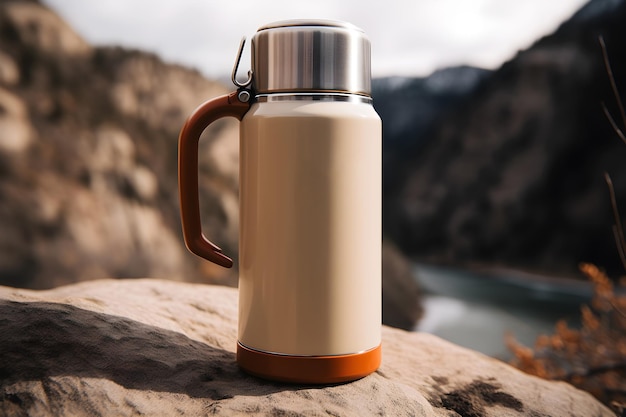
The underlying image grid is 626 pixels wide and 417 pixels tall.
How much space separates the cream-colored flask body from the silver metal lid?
37 mm

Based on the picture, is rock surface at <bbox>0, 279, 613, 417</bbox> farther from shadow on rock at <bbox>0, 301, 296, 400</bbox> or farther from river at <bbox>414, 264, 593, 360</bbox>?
river at <bbox>414, 264, 593, 360</bbox>

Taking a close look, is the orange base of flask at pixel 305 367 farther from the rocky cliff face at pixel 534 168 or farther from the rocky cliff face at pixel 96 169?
the rocky cliff face at pixel 534 168

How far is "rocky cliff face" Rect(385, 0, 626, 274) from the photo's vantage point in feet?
23.8

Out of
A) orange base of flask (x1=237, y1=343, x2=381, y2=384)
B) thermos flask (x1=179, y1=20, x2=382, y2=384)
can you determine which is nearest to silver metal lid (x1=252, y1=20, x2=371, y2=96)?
thermos flask (x1=179, y1=20, x2=382, y2=384)

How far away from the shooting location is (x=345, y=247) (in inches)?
46.8

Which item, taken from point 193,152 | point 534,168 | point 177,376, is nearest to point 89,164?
point 193,152

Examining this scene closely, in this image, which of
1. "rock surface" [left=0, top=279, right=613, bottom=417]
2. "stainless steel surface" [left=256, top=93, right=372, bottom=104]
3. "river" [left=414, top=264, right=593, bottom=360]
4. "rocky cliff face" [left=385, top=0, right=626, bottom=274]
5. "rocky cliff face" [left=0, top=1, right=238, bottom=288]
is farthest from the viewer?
"rocky cliff face" [left=385, top=0, right=626, bottom=274]

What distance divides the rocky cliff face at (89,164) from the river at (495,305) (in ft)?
6.50

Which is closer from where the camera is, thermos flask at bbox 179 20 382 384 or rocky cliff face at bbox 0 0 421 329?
thermos flask at bbox 179 20 382 384

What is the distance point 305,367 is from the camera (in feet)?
3.86

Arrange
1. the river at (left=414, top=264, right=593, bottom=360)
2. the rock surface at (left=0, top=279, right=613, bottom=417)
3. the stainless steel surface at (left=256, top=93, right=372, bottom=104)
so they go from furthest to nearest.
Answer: the river at (left=414, top=264, right=593, bottom=360) < the stainless steel surface at (left=256, top=93, right=372, bottom=104) < the rock surface at (left=0, top=279, right=613, bottom=417)

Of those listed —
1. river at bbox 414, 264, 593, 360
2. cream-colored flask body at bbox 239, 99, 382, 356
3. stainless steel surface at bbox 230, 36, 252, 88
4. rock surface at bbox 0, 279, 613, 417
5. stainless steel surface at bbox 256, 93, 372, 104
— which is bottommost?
river at bbox 414, 264, 593, 360

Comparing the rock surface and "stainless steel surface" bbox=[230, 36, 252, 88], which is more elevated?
"stainless steel surface" bbox=[230, 36, 252, 88]

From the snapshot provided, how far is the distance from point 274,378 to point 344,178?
423mm
